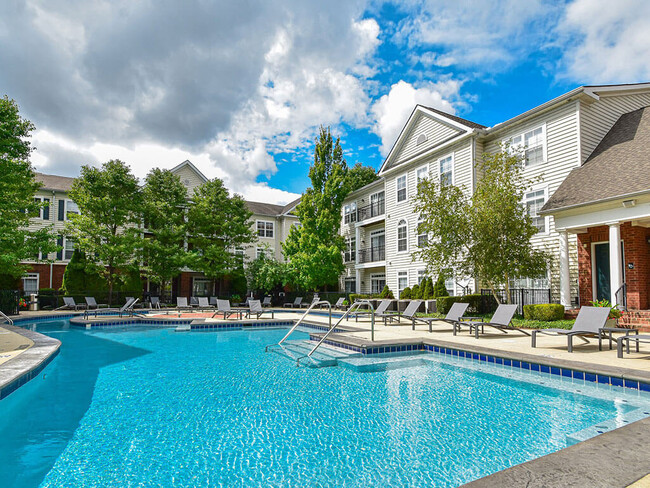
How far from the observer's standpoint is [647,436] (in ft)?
10.8

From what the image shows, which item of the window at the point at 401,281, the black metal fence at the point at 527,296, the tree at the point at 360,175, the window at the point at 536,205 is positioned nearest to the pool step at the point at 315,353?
the black metal fence at the point at 527,296

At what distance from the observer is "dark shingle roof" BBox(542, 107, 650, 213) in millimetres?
11602

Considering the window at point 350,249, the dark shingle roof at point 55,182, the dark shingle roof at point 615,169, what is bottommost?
the window at point 350,249

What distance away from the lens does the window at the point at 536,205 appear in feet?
51.3

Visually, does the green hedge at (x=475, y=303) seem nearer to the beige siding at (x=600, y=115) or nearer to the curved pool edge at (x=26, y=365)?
A: the beige siding at (x=600, y=115)

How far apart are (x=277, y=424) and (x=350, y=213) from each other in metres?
26.1

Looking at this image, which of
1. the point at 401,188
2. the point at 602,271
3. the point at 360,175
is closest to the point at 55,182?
the point at 401,188

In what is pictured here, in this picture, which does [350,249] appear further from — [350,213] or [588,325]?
[588,325]

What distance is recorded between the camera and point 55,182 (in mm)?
32188

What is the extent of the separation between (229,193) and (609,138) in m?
24.0

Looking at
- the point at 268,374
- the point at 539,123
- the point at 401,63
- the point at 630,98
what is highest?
the point at 401,63

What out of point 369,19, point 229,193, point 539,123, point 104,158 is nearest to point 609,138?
point 539,123

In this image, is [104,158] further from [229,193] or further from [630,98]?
[630,98]

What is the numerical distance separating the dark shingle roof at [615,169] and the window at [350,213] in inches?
665
